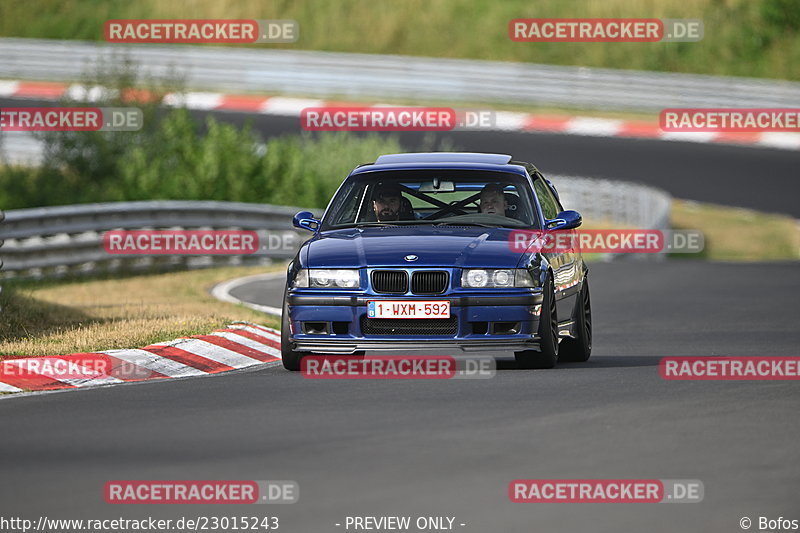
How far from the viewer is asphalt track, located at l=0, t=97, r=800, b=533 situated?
7176 millimetres

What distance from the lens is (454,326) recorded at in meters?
11.4

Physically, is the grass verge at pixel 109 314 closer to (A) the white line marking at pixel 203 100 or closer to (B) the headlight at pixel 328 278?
(B) the headlight at pixel 328 278

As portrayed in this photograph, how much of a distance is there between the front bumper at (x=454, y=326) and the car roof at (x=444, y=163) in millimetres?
1700

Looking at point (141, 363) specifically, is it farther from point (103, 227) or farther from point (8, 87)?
point (8, 87)

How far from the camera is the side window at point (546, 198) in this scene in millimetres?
12953

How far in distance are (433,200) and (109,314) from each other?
4.63 m

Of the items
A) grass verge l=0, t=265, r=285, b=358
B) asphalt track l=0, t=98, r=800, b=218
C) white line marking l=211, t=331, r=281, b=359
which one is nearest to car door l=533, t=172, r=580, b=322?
white line marking l=211, t=331, r=281, b=359

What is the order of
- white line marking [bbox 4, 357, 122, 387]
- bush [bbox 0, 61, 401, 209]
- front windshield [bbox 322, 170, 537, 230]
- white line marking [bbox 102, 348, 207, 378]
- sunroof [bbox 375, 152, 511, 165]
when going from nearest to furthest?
white line marking [bbox 4, 357, 122, 387], white line marking [bbox 102, 348, 207, 378], front windshield [bbox 322, 170, 537, 230], sunroof [bbox 375, 152, 511, 165], bush [bbox 0, 61, 401, 209]

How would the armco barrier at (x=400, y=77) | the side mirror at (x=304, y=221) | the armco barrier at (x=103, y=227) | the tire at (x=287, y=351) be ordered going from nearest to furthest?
the tire at (x=287, y=351) → the side mirror at (x=304, y=221) → the armco barrier at (x=103, y=227) → the armco barrier at (x=400, y=77)

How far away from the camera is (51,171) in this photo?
29.3m

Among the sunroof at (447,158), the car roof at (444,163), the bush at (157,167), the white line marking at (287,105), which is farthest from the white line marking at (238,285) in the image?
the white line marking at (287,105)

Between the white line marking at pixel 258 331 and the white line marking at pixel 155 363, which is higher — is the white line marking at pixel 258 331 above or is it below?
below

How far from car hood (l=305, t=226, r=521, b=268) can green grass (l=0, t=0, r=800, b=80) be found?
3540 cm

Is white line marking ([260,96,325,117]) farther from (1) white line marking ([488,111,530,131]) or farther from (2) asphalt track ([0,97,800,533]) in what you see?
(2) asphalt track ([0,97,800,533])
